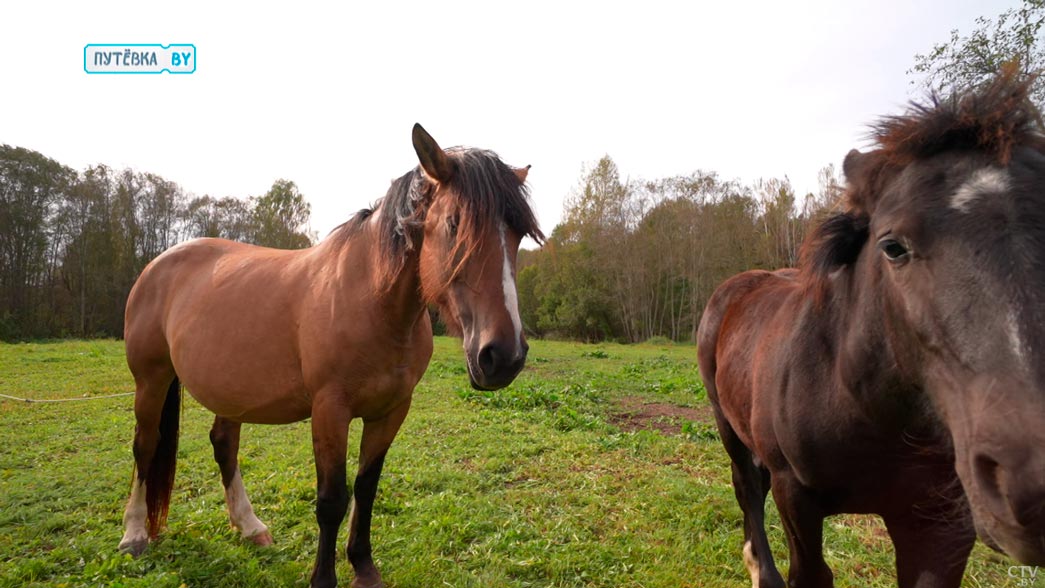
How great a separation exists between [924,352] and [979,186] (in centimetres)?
44

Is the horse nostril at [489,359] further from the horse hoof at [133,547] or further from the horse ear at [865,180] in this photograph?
the horse hoof at [133,547]

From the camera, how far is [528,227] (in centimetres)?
245

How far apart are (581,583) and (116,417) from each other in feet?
27.9

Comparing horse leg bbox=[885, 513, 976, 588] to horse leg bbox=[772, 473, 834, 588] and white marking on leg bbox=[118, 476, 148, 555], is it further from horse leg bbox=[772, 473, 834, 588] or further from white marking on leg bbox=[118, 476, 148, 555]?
white marking on leg bbox=[118, 476, 148, 555]

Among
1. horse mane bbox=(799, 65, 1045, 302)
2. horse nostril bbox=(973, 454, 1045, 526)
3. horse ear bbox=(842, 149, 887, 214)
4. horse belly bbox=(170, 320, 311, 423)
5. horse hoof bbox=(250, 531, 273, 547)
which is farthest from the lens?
horse hoof bbox=(250, 531, 273, 547)

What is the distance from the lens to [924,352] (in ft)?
4.21

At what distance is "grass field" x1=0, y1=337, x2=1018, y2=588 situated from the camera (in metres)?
3.27

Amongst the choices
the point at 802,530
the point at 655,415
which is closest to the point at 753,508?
the point at 802,530

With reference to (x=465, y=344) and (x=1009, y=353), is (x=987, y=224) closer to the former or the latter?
(x=1009, y=353)

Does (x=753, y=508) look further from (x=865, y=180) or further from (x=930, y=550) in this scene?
(x=865, y=180)

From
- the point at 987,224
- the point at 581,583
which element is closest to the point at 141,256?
the point at 581,583

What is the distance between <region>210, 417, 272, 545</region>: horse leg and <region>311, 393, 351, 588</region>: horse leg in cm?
109

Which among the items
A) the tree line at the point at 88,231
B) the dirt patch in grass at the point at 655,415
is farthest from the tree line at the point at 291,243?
the dirt patch in grass at the point at 655,415

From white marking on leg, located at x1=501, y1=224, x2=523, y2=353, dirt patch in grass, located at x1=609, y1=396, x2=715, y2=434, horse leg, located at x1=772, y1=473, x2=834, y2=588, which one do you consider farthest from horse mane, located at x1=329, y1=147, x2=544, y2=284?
dirt patch in grass, located at x1=609, y1=396, x2=715, y2=434
